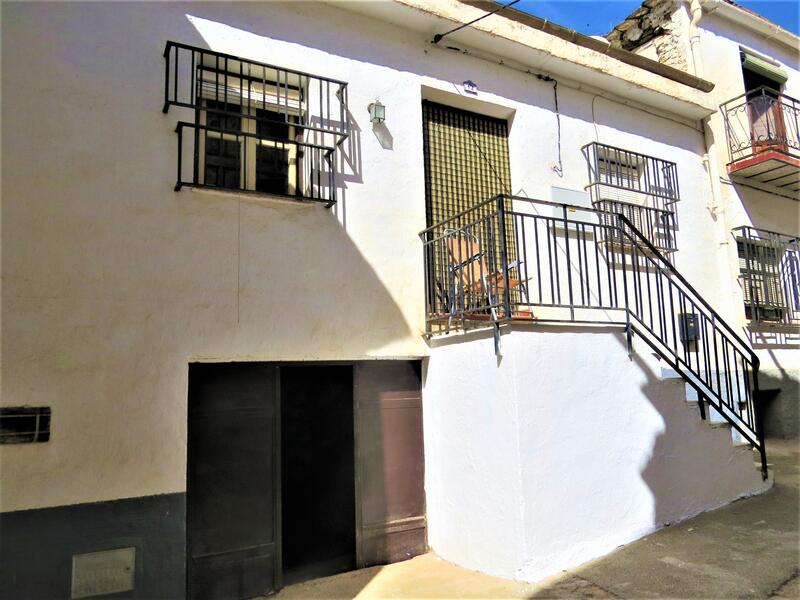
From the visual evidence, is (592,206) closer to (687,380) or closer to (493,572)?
(687,380)

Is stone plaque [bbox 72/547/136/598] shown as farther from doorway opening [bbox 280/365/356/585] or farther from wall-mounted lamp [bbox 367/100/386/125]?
wall-mounted lamp [bbox 367/100/386/125]

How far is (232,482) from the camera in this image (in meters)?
4.35

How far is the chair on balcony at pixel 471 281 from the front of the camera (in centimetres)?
468

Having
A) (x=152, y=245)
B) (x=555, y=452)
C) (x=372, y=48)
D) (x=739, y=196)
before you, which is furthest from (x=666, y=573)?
(x=739, y=196)

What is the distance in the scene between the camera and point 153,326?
4.14 metres

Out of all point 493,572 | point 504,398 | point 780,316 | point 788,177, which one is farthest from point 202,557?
point 788,177

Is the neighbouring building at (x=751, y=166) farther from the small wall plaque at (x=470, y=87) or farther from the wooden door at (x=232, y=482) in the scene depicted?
the wooden door at (x=232, y=482)

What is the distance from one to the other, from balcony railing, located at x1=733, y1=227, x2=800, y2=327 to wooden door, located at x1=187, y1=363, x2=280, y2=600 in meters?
7.25

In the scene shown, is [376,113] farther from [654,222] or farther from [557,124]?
[654,222]

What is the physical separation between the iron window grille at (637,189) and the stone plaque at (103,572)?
20.1 ft

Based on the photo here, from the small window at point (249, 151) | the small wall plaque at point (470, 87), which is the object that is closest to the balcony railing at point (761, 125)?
the small wall plaque at point (470, 87)

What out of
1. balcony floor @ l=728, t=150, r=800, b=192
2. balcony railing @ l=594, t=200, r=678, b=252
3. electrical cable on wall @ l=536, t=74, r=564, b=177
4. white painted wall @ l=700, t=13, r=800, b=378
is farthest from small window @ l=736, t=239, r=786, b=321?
electrical cable on wall @ l=536, t=74, r=564, b=177

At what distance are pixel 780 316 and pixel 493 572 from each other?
7.02 m

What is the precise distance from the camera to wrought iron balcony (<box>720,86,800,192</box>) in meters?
8.27
